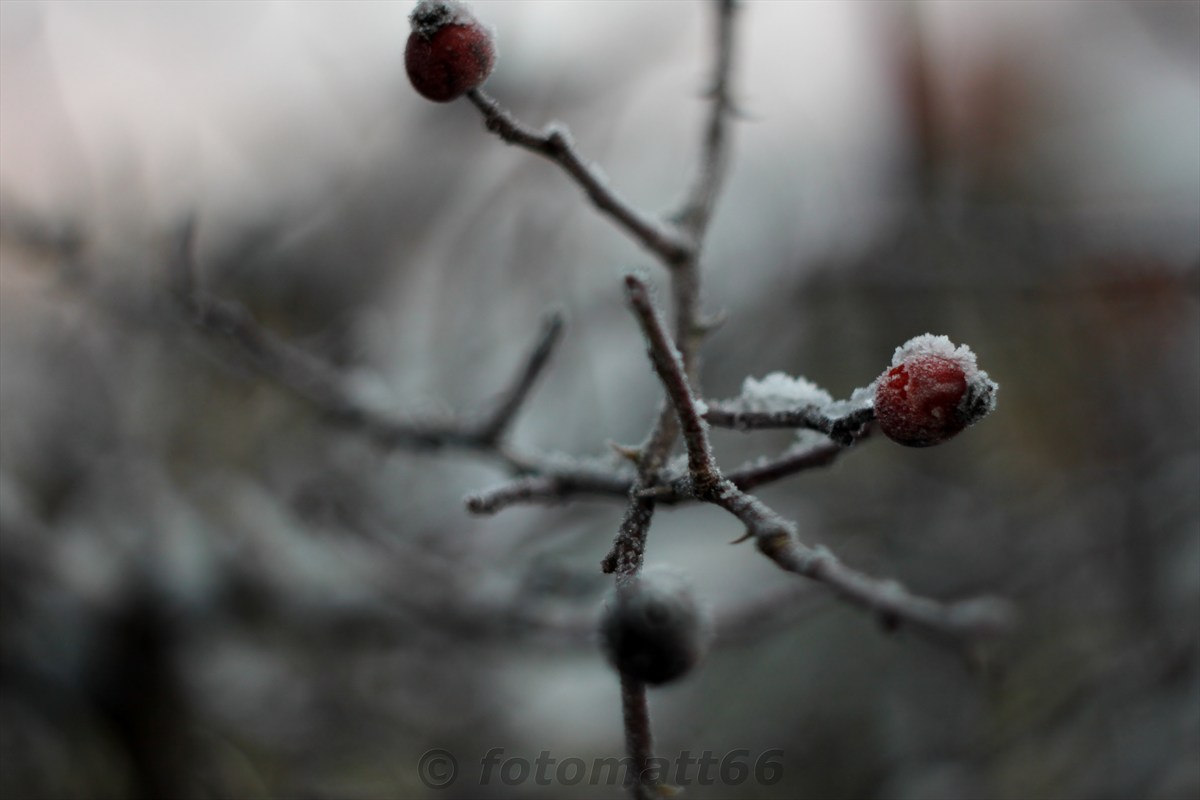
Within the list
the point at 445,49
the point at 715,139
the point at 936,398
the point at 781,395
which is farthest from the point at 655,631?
the point at 715,139

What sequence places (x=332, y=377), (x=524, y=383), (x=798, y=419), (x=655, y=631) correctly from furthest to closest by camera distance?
(x=332, y=377), (x=524, y=383), (x=798, y=419), (x=655, y=631)

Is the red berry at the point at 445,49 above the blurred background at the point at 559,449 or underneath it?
underneath

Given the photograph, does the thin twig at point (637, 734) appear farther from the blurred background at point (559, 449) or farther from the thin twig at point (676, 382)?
the blurred background at point (559, 449)

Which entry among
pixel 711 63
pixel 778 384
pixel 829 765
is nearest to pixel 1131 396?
pixel 829 765

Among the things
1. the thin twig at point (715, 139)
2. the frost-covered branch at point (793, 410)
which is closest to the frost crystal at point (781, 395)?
the frost-covered branch at point (793, 410)

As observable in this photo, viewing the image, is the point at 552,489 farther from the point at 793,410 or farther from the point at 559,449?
the point at 559,449
